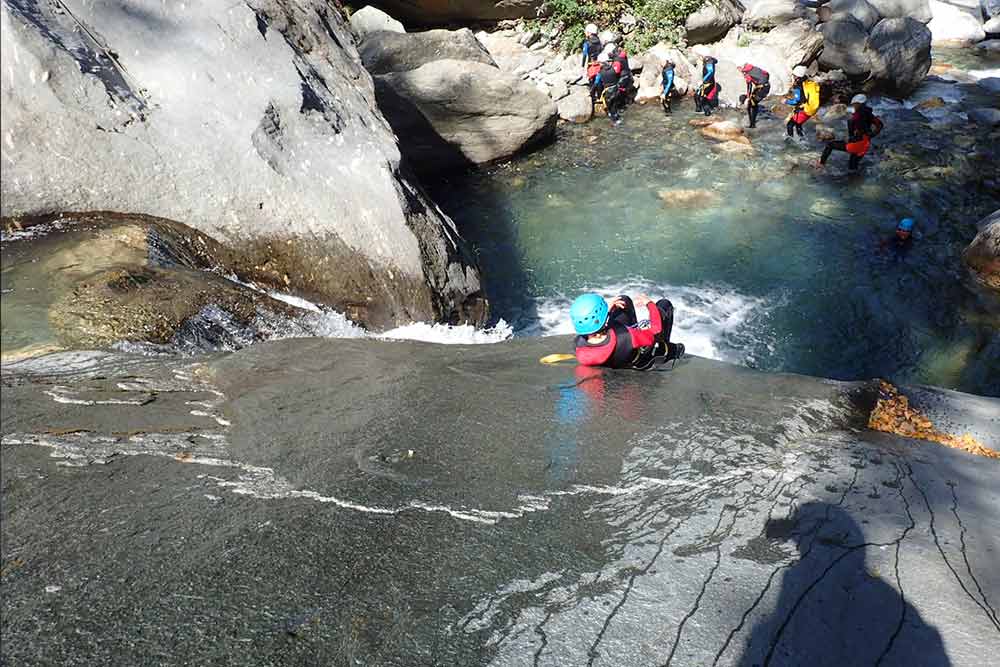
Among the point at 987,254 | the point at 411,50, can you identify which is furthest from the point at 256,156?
the point at 987,254

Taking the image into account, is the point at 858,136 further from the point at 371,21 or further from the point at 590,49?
the point at 371,21

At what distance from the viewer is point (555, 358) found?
16.8 ft

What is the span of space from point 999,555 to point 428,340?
13.9ft

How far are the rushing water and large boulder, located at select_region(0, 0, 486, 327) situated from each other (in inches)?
85.7

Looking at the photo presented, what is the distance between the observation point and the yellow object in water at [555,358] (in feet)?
16.7

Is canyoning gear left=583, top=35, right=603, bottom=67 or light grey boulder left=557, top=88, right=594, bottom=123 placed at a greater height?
canyoning gear left=583, top=35, right=603, bottom=67

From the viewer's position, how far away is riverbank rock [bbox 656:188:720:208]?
386 inches

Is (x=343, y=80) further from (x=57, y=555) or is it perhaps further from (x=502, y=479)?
(x=57, y=555)

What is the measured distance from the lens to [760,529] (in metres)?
2.76

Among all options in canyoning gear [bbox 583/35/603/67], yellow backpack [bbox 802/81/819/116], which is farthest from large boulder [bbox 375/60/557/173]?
yellow backpack [bbox 802/81/819/116]

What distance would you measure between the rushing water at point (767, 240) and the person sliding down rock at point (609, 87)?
542 mm

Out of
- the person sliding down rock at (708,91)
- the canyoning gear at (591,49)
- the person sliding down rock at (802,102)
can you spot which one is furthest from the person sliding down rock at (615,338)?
the canyoning gear at (591,49)

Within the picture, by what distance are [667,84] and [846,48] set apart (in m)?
4.26

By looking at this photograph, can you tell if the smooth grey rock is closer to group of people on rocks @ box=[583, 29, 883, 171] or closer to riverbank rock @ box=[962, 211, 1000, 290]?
group of people on rocks @ box=[583, 29, 883, 171]
